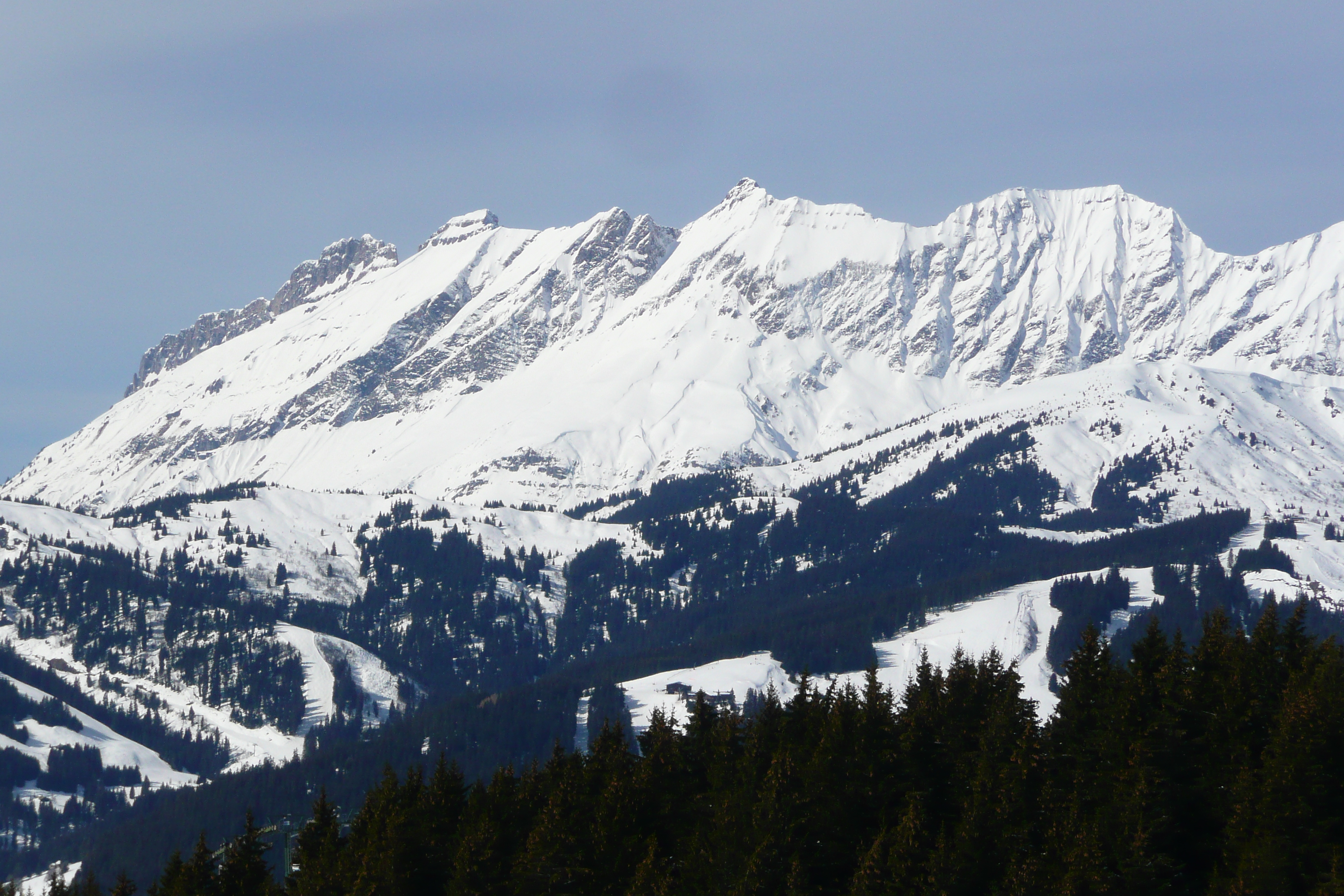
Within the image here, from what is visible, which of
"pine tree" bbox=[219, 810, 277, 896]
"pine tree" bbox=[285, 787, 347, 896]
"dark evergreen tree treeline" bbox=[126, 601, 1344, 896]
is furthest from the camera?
"pine tree" bbox=[219, 810, 277, 896]

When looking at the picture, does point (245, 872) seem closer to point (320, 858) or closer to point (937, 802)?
point (320, 858)

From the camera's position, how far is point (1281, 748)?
250 ft

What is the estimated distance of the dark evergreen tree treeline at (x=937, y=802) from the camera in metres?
74.9

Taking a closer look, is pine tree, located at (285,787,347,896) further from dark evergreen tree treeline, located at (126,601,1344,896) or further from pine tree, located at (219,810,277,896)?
pine tree, located at (219,810,277,896)

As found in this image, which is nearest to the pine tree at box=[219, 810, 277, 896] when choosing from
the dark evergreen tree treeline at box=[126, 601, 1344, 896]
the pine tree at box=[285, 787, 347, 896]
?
the dark evergreen tree treeline at box=[126, 601, 1344, 896]

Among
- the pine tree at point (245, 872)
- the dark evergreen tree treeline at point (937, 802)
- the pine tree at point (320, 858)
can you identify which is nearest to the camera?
the dark evergreen tree treeline at point (937, 802)

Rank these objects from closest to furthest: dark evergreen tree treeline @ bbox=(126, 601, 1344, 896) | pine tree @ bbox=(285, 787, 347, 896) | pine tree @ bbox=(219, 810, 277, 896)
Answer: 1. dark evergreen tree treeline @ bbox=(126, 601, 1344, 896)
2. pine tree @ bbox=(285, 787, 347, 896)
3. pine tree @ bbox=(219, 810, 277, 896)

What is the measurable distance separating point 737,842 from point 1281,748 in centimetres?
3015

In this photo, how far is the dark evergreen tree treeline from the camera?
7494 cm

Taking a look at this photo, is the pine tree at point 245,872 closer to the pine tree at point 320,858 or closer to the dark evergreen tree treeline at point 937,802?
the dark evergreen tree treeline at point 937,802

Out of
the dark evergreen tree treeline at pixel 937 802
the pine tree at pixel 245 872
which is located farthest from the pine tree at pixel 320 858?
the pine tree at pixel 245 872

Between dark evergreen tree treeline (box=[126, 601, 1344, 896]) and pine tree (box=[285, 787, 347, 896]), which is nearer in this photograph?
dark evergreen tree treeline (box=[126, 601, 1344, 896])

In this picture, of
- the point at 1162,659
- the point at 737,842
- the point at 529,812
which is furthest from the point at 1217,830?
the point at 529,812

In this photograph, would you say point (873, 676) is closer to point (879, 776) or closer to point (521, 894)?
point (879, 776)
